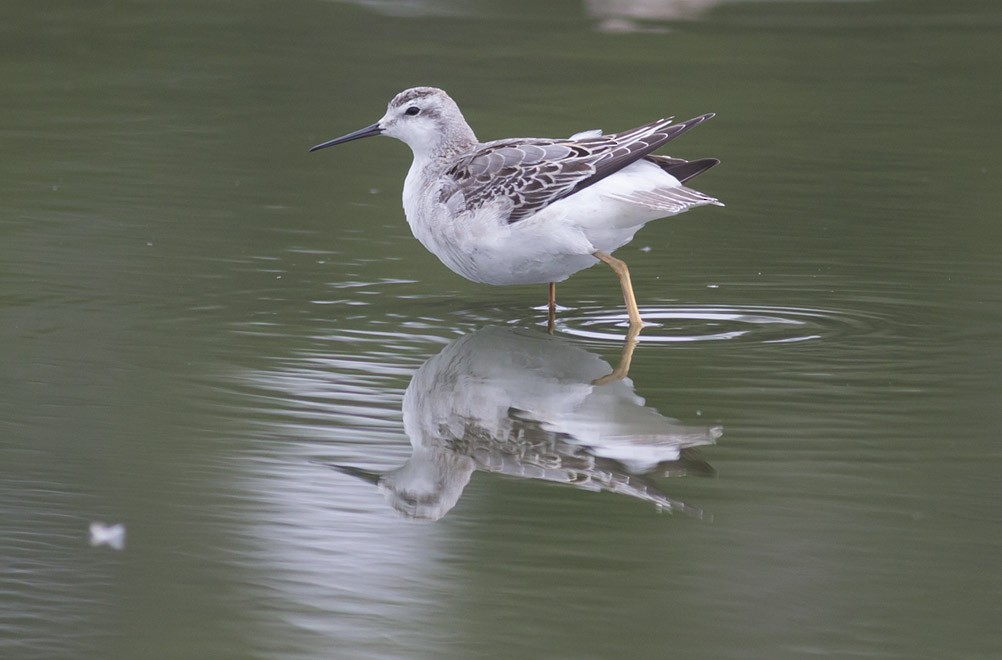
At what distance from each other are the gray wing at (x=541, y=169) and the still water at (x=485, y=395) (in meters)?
0.71

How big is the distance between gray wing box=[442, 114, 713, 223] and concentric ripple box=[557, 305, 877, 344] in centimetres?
79

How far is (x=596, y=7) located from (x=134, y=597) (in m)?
16.4

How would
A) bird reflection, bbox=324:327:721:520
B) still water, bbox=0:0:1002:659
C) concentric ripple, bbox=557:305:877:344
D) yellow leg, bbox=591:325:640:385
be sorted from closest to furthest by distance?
still water, bbox=0:0:1002:659 < bird reflection, bbox=324:327:721:520 < yellow leg, bbox=591:325:640:385 < concentric ripple, bbox=557:305:877:344

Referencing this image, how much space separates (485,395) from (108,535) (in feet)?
7.31

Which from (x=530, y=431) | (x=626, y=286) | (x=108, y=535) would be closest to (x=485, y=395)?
(x=530, y=431)

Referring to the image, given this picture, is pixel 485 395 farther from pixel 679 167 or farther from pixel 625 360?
pixel 679 167

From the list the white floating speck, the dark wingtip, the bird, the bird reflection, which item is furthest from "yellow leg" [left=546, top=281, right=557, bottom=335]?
the white floating speck

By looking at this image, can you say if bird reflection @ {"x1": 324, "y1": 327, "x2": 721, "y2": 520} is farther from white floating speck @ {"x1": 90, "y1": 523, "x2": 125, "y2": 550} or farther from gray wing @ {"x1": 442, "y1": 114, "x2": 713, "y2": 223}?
white floating speck @ {"x1": 90, "y1": 523, "x2": 125, "y2": 550}

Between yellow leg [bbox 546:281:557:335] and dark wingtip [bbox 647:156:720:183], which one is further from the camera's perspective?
dark wingtip [bbox 647:156:720:183]

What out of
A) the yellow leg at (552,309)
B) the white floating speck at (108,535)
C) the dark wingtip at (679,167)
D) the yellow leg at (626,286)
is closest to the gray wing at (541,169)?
the dark wingtip at (679,167)

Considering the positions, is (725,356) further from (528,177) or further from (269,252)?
(269,252)

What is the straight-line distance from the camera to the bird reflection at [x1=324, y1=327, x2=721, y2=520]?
6.21 m

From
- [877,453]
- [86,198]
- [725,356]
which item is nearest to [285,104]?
[86,198]

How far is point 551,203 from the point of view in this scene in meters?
8.56
